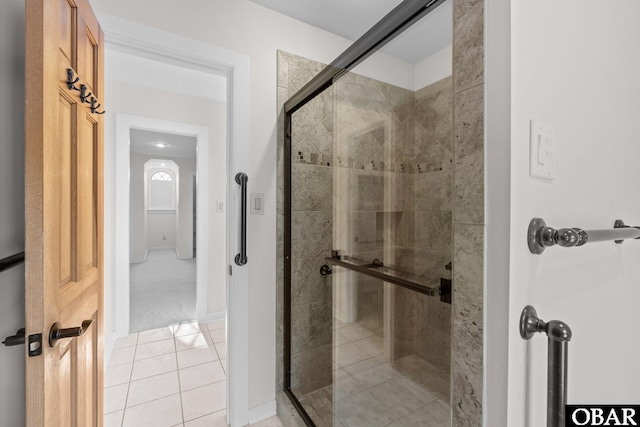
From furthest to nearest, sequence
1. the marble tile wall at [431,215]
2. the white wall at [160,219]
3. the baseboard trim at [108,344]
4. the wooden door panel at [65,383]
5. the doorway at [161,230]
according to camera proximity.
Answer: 1. the white wall at [160,219]
2. the doorway at [161,230]
3. the baseboard trim at [108,344]
4. the marble tile wall at [431,215]
5. the wooden door panel at [65,383]

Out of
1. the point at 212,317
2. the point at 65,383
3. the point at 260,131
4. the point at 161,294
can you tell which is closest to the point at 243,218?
the point at 260,131

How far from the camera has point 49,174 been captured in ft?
2.63

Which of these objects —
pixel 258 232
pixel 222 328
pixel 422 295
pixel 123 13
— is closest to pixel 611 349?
pixel 422 295

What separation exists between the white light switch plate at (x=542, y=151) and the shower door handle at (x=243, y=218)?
135 centimetres

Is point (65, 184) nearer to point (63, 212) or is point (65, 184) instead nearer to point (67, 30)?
point (63, 212)

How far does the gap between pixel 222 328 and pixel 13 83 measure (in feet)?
8.94

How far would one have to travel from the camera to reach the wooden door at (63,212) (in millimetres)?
759

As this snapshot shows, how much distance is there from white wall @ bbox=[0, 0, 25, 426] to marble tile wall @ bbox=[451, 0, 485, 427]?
1.25 m

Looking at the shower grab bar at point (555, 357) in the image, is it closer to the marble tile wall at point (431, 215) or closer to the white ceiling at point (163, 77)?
the marble tile wall at point (431, 215)

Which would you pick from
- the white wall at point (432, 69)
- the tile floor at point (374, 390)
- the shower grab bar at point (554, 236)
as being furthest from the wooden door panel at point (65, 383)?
the white wall at point (432, 69)

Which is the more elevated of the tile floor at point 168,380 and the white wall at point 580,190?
the white wall at point 580,190

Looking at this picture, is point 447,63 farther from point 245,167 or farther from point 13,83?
point 13,83

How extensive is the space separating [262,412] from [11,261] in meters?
1.53

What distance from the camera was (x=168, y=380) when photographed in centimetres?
207
